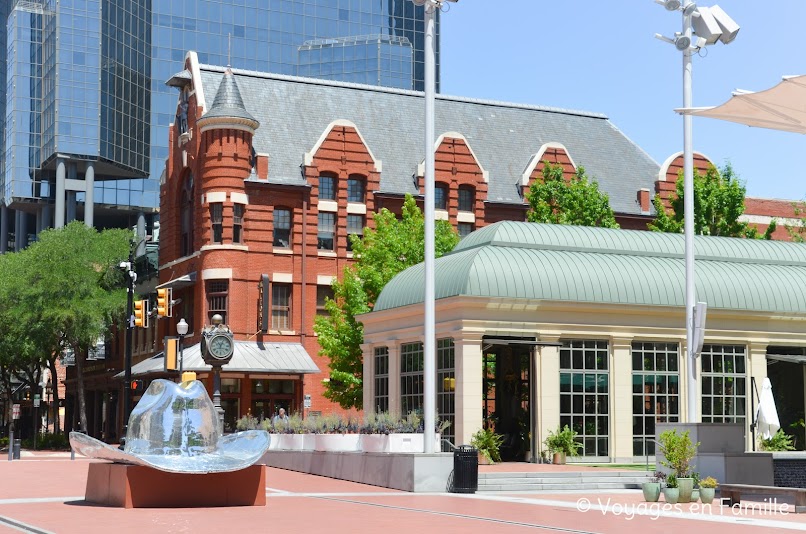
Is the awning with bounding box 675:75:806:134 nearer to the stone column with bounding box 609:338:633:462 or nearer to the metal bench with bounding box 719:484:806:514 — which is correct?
the metal bench with bounding box 719:484:806:514

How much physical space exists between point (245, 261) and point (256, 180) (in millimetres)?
4130

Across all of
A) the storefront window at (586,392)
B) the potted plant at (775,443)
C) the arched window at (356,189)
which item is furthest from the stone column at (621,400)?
the arched window at (356,189)

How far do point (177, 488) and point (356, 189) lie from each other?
4437cm

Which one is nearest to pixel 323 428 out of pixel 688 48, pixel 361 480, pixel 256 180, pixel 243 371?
pixel 361 480

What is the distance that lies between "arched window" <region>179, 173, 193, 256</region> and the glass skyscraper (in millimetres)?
48666

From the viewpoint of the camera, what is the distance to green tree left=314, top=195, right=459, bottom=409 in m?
51.4

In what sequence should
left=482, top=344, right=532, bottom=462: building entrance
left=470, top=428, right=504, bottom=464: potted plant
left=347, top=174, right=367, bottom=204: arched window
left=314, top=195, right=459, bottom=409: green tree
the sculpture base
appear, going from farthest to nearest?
left=347, top=174, right=367, bottom=204: arched window < left=314, top=195, right=459, bottom=409: green tree < left=482, top=344, right=532, bottom=462: building entrance < left=470, top=428, right=504, bottom=464: potted plant < the sculpture base

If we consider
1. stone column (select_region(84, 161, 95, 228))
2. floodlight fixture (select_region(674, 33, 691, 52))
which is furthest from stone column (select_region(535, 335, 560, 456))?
stone column (select_region(84, 161, 95, 228))

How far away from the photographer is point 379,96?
240 ft

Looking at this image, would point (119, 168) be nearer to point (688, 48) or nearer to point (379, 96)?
point (379, 96)

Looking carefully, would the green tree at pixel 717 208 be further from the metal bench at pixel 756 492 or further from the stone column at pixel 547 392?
the metal bench at pixel 756 492

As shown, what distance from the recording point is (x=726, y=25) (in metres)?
28.9

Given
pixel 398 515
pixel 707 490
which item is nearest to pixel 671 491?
pixel 707 490

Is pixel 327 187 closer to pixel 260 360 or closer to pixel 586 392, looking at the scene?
pixel 260 360
